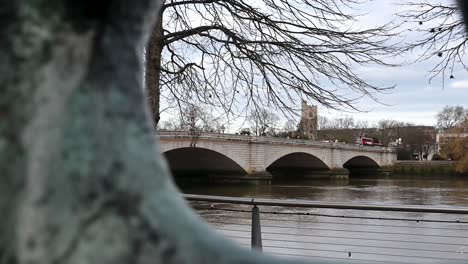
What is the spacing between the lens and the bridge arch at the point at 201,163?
3512cm

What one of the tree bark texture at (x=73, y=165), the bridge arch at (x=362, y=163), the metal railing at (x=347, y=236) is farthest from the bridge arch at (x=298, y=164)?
the tree bark texture at (x=73, y=165)

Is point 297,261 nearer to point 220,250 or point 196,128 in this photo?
point 220,250

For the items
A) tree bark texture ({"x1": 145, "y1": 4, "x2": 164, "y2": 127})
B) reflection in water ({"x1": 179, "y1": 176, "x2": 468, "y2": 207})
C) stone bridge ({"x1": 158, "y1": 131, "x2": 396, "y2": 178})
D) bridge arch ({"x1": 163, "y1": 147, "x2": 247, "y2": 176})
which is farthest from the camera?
bridge arch ({"x1": 163, "y1": 147, "x2": 247, "y2": 176})

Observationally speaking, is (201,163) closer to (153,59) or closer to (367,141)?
(153,59)

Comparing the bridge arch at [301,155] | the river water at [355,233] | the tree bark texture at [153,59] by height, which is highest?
the tree bark texture at [153,59]

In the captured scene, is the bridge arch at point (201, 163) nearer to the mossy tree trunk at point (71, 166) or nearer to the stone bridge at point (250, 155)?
the stone bridge at point (250, 155)

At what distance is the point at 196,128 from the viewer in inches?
405

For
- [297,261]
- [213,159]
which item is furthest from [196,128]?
[213,159]

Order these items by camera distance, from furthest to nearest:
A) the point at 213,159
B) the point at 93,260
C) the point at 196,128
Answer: the point at 213,159
the point at 196,128
the point at 93,260

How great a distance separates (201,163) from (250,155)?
12.3 feet

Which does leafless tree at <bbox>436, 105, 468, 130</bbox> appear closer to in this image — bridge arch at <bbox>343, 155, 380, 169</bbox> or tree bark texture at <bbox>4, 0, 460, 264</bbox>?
bridge arch at <bbox>343, 155, 380, 169</bbox>

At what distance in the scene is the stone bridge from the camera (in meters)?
33.1

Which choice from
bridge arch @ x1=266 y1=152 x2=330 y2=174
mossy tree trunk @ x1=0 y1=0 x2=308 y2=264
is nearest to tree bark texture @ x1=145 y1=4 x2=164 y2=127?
mossy tree trunk @ x1=0 y1=0 x2=308 y2=264

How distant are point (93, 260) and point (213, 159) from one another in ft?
119
